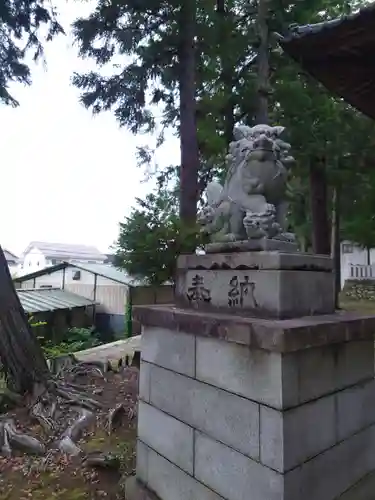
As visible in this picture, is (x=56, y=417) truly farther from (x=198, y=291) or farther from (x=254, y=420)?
(x=254, y=420)

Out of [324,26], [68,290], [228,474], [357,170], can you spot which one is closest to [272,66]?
[357,170]

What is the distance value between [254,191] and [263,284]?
2.32 feet

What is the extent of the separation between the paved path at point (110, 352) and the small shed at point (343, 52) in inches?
247

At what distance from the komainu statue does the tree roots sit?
2.76 meters

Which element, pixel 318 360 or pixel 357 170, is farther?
pixel 357 170

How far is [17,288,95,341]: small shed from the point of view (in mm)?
13086

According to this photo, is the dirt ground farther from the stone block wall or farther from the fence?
the fence

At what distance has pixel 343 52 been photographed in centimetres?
283

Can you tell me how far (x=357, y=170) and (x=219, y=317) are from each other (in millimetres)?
7917

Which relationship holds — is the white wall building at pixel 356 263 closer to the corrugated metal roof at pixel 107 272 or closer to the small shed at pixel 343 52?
the corrugated metal roof at pixel 107 272

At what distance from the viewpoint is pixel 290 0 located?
7652 mm

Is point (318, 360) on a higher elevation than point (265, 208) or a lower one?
lower

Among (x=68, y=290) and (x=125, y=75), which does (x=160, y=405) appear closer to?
(x=125, y=75)

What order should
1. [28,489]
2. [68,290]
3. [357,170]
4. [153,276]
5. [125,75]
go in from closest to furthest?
[28,489] → [153,276] → [125,75] → [357,170] → [68,290]
